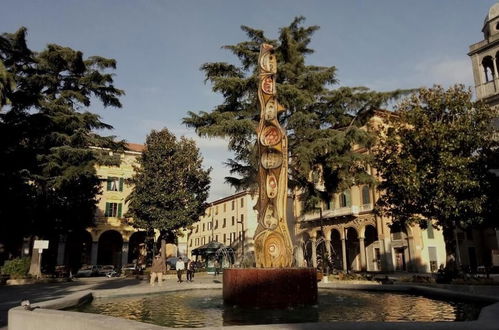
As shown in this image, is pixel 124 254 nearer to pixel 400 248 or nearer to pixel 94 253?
pixel 94 253

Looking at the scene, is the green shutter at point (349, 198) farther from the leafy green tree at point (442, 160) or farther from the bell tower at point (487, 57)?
the leafy green tree at point (442, 160)

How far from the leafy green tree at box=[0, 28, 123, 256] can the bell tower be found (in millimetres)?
28884

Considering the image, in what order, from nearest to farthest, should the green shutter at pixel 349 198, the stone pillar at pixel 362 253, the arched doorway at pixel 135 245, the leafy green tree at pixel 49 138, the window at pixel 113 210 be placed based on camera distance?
the leafy green tree at pixel 49 138
the stone pillar at pixel 362 253
the green shutter at pixel 349 198
the window at pixel 113 210
the arched doorway at pixel 135 245

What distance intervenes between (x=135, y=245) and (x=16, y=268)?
23.6 meters

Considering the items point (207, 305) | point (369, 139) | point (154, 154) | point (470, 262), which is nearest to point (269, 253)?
point (207, 305)

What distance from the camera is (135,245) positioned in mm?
49219

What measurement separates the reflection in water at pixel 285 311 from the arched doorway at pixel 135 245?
36764 millimetres

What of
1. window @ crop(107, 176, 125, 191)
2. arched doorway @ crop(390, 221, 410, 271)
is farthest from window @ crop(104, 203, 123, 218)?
arched doorway @ crop(390, 221, 410, 271)

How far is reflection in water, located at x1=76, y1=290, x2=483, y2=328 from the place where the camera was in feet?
27.7

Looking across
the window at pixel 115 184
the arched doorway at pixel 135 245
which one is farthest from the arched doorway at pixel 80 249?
the window at pixel 115 184

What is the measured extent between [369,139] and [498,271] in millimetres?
16757

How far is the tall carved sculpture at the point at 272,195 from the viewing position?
38.4 ft

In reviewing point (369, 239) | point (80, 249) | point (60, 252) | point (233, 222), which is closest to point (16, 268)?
point (60, 252)

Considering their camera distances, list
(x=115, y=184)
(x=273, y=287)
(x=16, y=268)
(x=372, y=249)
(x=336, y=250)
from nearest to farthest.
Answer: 1. (x=273, y=287)
2. (x=16, y=268)
3. (x=372, y=249)
4. (x=336, y=250)
5. (x=115, y=184)
